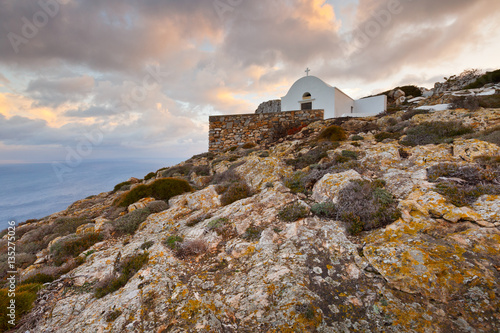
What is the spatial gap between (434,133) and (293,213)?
321 inches

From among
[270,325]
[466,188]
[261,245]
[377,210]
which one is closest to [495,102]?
[466,188]

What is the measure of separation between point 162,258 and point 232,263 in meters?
1.55

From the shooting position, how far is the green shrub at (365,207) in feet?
14.3

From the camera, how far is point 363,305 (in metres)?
2.96

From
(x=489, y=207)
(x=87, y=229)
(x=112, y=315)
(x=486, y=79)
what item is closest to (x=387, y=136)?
(x=489, y=207)

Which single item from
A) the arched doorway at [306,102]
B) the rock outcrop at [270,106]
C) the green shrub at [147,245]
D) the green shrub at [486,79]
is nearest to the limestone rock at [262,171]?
the green shrub at [147,245]

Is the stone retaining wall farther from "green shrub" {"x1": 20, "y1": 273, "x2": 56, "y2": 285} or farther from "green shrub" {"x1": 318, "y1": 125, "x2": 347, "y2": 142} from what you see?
"green shrub" {"x1": 20, "y1": 273, "x2": 56, "y2": 285}

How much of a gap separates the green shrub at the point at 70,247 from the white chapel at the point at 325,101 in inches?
979

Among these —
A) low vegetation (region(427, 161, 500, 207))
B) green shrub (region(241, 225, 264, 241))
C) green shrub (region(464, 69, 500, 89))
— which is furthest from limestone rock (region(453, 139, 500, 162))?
green shrub (region(464, 69, 500, 89))

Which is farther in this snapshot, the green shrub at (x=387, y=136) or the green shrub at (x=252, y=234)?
the green shrub at (x=387, y=136)

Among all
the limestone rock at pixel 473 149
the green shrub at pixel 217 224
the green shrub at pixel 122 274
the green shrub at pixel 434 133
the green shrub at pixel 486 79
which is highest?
the green shrub at pixel 486 79

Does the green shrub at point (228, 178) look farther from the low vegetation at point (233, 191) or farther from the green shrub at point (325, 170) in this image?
the green shrub at point (325, 170)

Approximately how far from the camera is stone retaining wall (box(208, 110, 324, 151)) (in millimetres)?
16953

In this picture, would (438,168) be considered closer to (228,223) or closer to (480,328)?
(480,328)
